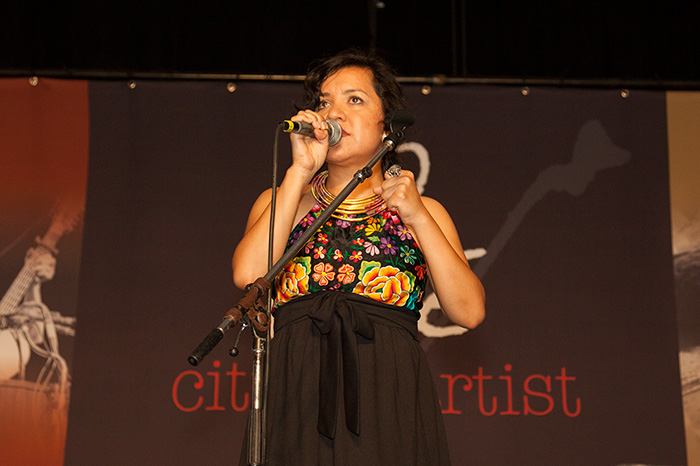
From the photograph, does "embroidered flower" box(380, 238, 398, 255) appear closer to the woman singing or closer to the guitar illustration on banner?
the woman singing

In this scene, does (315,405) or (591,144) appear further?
(591,144)

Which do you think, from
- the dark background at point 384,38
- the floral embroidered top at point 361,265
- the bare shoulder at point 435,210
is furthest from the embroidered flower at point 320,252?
the dark background at point 384,38

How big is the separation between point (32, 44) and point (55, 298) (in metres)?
1.09

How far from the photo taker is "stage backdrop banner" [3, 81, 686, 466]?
3.04m

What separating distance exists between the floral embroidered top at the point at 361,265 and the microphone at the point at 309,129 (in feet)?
0.61

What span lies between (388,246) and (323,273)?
0.16 metres

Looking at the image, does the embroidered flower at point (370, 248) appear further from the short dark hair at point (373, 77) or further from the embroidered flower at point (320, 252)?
the short dark hair at point (373, 77)

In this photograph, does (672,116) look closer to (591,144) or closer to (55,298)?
(591,144)

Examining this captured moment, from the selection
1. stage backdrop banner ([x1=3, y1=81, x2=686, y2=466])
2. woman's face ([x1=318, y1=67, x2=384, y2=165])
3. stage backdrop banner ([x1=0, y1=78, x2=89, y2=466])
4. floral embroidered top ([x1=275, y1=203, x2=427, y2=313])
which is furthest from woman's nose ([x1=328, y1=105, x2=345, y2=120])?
stage backdrop banner ([x1=0, y1=78, x2=89, y2=466])

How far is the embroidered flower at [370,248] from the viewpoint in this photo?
170 cm

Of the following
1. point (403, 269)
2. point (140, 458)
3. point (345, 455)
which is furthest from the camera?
point (140, 458)

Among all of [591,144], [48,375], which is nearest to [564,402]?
[591,144]

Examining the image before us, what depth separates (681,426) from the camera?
305cm

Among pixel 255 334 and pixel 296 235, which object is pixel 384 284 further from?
pixel 255 334
